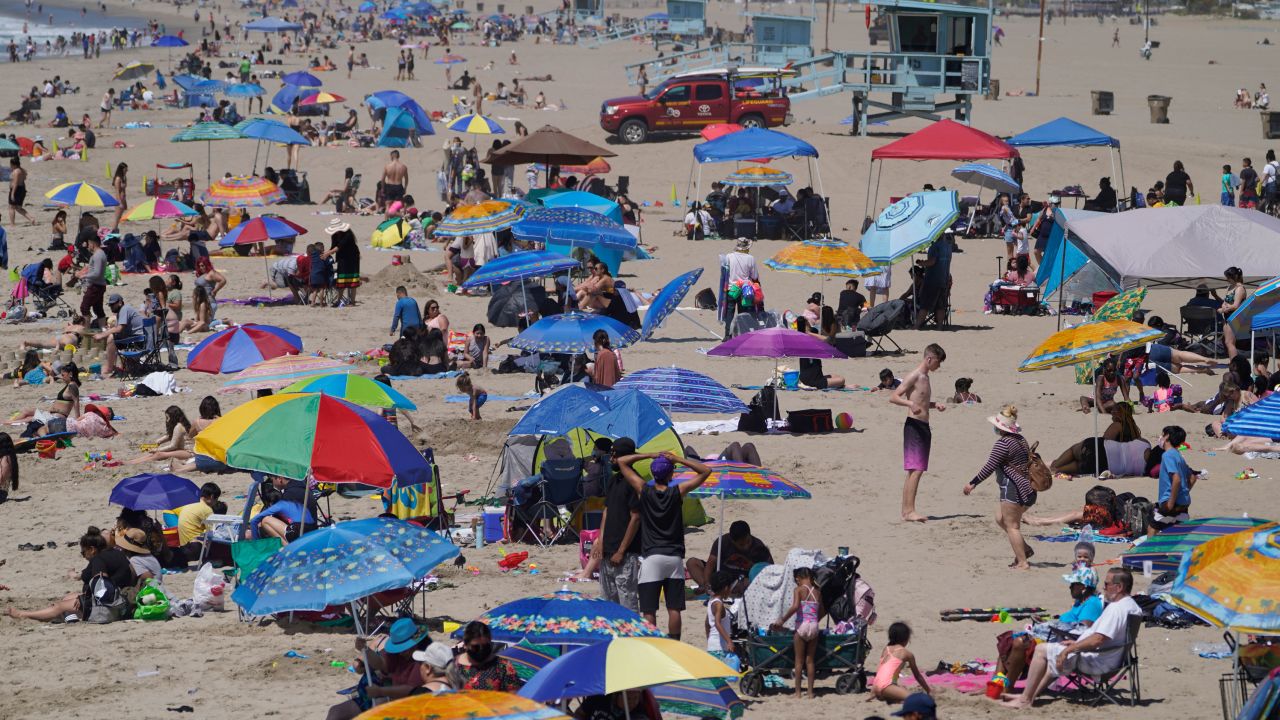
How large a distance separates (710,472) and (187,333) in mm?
11923

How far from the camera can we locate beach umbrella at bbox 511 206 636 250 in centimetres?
1928

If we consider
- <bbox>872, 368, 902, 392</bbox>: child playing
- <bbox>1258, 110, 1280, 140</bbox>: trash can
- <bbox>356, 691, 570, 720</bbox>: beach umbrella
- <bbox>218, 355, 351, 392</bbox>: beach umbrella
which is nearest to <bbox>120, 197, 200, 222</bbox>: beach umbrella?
<bbox>218, 355, 351, 392</bbox>: beach umbrella

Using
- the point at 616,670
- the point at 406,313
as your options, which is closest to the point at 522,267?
the point at 406,313

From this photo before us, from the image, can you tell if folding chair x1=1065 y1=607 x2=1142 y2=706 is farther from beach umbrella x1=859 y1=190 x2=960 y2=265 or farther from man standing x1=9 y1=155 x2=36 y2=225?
man standing x1=9 y1=155 x2=36 y2=225

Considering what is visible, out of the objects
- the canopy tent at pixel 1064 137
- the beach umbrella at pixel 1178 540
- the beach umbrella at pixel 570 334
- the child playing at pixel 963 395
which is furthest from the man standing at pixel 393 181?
the beach umbrella at pixel 1178 540

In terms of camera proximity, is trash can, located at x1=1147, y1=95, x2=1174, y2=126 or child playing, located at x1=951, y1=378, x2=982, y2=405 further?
trash can, located at x1=1147, y1=95, x2=1174, y2=126

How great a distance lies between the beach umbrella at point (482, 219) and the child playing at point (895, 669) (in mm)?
12277

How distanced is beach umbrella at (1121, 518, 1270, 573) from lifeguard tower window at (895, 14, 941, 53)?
84.8ft

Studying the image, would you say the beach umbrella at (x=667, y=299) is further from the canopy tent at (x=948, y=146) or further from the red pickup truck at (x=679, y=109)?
the red pickup truck at (x=679, y=109)

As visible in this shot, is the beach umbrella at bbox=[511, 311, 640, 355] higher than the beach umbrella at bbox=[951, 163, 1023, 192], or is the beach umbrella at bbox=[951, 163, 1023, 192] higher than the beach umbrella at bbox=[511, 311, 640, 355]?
the beach umbrella at bbox=[511, 311, 640, 355]

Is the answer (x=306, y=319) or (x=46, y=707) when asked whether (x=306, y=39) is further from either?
(x=46, y=707)

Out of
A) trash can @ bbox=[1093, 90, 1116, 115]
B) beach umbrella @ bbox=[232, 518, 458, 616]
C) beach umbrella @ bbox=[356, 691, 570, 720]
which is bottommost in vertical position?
trash can @ bbox=[1093, 90, 1116, 115]

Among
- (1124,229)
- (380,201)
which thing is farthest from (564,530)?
(380,201)

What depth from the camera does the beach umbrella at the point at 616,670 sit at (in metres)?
6.37
